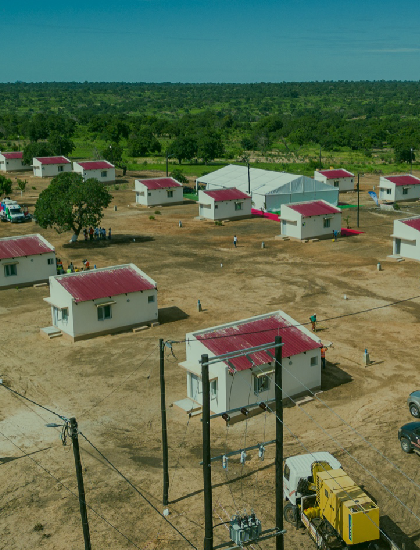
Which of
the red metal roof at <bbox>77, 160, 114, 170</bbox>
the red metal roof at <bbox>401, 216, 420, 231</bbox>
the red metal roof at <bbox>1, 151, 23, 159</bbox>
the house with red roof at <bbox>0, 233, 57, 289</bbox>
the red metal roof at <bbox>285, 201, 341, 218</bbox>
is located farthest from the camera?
the red metal roof at <bbox>1, 151, 23, 159</bbox>

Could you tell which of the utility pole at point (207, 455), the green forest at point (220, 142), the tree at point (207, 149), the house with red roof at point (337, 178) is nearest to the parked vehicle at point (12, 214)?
the green forest at point (220, 142)

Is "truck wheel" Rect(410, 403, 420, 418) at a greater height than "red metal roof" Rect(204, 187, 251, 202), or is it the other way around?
"red metal roof" Rect(204, 187, 251, 202)

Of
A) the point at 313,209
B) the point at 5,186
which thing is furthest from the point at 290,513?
the point at 5,186

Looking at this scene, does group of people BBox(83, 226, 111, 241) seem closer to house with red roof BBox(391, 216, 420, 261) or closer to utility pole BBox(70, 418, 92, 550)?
house with red roof BBox(391, 216, 420, 261)

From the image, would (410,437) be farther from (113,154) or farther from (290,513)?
(113,154)

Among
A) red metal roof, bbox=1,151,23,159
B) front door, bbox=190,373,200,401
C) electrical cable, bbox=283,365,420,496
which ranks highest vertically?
red metal roof, bbox=1,151,23,159

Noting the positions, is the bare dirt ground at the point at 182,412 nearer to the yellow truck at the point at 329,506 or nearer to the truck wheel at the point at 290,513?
the truck wheel at the point at 290,513

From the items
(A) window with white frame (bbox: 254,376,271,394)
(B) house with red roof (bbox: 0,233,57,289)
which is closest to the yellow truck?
(A) window with white frame (bbox: 254,376,271,394)

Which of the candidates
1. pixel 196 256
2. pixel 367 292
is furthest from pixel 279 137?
pixel 367 292
